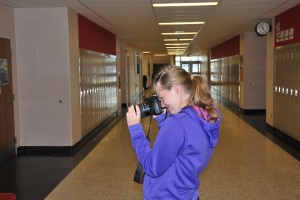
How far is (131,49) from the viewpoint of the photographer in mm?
15750

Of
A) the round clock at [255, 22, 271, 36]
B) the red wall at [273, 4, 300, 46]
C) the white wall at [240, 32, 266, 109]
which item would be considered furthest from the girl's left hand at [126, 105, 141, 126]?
the white wall at [240, 32, 266, 109]

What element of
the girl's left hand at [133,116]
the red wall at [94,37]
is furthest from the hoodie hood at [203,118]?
the red wall at [94,37]

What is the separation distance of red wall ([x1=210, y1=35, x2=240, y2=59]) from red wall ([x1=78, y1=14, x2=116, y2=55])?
172 inches

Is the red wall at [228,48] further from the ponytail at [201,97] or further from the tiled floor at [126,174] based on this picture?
the ponytail at [201,97]

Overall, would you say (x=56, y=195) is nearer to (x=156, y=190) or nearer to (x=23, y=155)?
(x=23, y=155)

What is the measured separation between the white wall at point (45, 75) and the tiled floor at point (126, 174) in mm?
556

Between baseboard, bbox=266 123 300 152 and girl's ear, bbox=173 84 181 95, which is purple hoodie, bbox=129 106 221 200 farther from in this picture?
baseboard, bbox=266 123 300 152

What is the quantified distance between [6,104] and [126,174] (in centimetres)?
235

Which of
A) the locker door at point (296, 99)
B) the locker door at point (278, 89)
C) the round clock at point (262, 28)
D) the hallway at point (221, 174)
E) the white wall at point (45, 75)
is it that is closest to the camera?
the hallway at point (221, 174)

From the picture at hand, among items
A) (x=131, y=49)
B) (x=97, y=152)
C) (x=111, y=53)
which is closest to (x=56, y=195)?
(x=97, y=152)

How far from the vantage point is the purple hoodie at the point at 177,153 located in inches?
59.2

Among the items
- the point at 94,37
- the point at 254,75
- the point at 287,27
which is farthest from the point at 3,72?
the point at 254,75

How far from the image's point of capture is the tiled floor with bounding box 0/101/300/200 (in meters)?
4.22

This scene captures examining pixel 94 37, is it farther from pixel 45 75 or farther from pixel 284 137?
pixel 284 137
